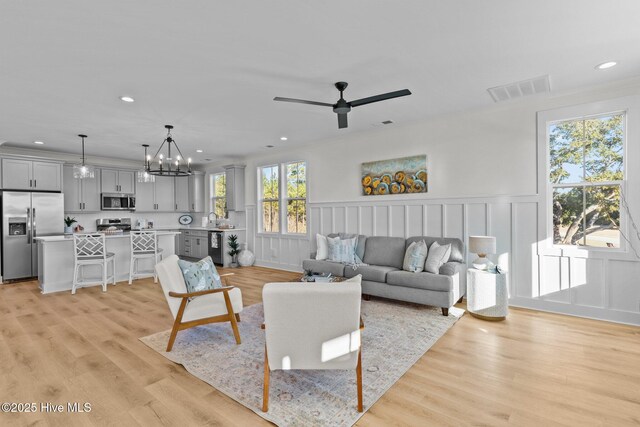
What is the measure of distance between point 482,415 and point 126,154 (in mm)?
8085

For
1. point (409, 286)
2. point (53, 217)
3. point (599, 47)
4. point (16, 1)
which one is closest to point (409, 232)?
point (409, 286)

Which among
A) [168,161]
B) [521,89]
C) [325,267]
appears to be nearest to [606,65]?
[521,89]

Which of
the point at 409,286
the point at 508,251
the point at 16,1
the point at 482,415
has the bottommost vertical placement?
the point at 482,415

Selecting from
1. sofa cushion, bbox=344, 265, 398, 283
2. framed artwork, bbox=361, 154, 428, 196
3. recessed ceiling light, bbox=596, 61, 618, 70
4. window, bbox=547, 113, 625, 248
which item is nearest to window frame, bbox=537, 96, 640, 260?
window, bbox=547, 113, 625, 248

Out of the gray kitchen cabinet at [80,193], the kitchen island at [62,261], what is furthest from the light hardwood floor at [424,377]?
the gray kitchen cabinet at [80,193]

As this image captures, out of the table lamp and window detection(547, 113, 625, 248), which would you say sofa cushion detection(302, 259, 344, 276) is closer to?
the table lamp

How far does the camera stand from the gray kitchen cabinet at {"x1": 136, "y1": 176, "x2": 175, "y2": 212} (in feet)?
26.6

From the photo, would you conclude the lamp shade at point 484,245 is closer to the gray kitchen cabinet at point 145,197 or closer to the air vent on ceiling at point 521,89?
the air vent on ceiling at point 521,89

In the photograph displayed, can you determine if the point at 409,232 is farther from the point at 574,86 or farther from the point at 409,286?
the point at 574,86

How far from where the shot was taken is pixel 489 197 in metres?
4.35

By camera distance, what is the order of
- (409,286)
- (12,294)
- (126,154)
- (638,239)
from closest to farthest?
(638,239), (409,286), (12,294), (126,154)

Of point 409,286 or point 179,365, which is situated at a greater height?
point 409,286

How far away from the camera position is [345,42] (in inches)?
103

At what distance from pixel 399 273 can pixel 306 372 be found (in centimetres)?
208
